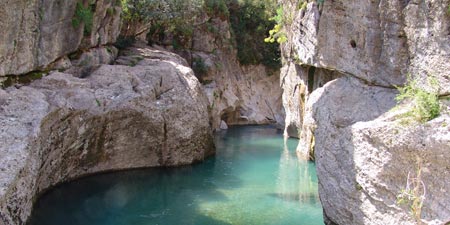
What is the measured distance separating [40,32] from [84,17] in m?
2.83

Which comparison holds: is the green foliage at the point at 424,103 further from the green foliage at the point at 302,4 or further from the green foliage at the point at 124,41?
the green foliage at the point at 124,41

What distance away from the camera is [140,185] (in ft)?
51.5

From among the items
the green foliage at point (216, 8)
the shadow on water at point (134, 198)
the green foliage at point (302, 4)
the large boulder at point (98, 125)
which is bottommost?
the shadow on water at point (134, 198)

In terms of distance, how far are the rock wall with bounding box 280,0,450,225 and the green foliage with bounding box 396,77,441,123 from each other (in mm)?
123

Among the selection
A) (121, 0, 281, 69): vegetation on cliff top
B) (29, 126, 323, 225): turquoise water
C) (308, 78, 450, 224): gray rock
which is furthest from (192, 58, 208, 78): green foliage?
(308, 78, 450, 224): gray rock

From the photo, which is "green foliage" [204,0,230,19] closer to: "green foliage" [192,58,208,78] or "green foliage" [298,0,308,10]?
"green foliage" [192,58,208,78]

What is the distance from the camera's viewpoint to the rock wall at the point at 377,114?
7.75 meters

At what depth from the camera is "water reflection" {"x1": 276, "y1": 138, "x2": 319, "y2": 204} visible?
1441cm

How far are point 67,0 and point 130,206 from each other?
7698mm

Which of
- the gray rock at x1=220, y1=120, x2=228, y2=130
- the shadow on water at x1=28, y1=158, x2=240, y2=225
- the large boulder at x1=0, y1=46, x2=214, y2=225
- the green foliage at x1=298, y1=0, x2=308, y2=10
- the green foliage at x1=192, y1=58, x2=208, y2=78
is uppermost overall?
the green foliage at x1=298, y1=0, x2=308, y2=10

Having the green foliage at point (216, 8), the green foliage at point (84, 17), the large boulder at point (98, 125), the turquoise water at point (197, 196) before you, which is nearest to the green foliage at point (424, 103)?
the turquoise water at point (197, 196)

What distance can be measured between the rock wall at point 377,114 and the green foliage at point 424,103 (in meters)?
0.12

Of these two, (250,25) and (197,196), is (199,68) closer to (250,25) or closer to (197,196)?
(250,25)

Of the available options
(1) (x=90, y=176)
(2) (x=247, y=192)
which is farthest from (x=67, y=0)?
(2) (x=247, y=192)
